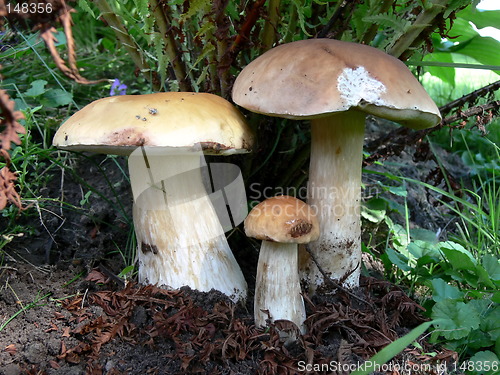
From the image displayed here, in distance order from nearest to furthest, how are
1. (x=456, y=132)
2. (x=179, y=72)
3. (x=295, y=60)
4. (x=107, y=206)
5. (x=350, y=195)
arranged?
(x=295, y=60)
(x=350, y=195)
(x=179, y=72)
(x=107, y=206)
(x=456, y=132)

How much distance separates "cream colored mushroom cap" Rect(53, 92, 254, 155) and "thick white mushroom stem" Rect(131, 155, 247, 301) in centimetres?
27

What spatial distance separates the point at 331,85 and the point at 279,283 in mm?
784

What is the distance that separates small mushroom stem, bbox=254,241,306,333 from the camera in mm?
1694

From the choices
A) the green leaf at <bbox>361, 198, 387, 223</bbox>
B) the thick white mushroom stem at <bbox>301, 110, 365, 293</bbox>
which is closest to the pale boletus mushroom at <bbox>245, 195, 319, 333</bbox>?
the thick white mushroom stem at <bbox>301, 110, 365, 293</bbox>

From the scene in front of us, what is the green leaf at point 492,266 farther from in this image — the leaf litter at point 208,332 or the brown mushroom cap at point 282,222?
the brown mushroom cap at point 282,222

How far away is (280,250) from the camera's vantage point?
169 centimetres

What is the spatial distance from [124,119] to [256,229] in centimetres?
63

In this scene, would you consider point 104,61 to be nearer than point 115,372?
No

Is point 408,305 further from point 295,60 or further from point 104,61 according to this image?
point 104,61

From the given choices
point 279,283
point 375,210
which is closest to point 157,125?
point 279,283

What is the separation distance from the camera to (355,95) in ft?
4.83

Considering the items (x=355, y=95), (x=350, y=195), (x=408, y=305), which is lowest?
(x=408, y=305)

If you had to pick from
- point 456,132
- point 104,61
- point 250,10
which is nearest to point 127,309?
point 250,10

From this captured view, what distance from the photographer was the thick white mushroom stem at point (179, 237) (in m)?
1.88
